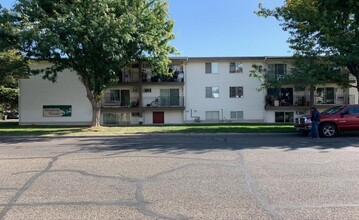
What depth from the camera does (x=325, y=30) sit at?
23.1 m

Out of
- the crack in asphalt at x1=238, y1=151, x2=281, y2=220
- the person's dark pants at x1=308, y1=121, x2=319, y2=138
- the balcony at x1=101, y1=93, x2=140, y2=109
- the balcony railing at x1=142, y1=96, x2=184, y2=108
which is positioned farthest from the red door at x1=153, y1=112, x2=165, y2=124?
the crack in asphalt at x1=238, y1=151, x2=281, y2=220

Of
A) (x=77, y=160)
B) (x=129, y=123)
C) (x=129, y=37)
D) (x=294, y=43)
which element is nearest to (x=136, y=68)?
(x=129, y=123)

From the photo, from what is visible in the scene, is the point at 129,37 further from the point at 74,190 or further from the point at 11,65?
the point at 74,190

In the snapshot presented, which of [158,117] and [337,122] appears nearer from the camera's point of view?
[337,122]

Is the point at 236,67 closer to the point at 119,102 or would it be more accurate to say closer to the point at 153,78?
the point at 153,78

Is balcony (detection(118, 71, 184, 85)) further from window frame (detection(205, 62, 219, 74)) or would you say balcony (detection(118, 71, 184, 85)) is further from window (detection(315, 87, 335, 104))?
window (detection(315, 87, 335, 104))

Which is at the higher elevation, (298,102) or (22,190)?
(298,102)

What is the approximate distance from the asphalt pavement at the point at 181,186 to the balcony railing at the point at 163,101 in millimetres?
29289

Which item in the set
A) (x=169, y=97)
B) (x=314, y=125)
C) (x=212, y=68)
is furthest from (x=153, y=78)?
(x=314, y=125)

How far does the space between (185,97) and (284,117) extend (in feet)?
35.3

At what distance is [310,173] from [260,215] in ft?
11.7

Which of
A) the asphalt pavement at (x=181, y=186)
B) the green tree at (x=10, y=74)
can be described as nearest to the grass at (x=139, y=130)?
the green tree at (x=10, y=74)

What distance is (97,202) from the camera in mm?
6133

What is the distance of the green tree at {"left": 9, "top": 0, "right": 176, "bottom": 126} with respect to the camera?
77.9 feet
